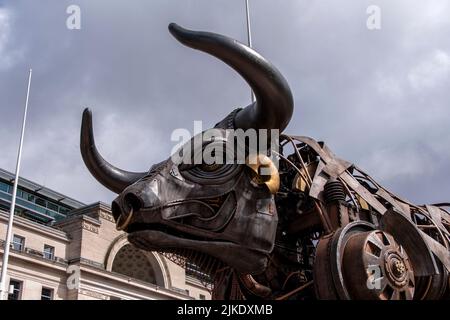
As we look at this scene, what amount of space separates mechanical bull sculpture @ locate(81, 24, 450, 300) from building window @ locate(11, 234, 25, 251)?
3372cm

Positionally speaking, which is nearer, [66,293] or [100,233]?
[66,293]

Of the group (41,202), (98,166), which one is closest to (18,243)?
(41,202)

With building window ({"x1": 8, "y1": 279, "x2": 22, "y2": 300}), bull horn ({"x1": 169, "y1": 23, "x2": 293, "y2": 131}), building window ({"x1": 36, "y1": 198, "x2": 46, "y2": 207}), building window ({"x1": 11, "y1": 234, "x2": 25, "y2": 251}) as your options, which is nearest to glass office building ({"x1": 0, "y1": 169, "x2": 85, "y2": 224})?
building window ({"x1": 36, "y1": 198, "x2": 46, "y2": 207})

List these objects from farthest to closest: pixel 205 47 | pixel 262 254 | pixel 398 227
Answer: pixel 398 227 < pixel 262 254 < pixel 205 47

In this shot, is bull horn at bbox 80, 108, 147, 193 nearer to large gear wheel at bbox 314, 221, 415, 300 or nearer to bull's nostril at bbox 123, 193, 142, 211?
bull's nostril at bbox 123, 193, 142, 211

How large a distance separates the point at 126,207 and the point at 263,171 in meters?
1.37

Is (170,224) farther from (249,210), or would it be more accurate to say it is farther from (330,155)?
(330,155)

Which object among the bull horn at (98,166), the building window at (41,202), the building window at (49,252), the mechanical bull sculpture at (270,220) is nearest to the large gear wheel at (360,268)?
the mechanical bull sculpture at (270,220)

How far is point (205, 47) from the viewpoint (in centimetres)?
498

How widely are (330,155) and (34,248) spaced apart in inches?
1378

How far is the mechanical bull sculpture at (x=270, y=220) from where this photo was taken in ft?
16.6

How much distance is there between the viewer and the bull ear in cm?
549

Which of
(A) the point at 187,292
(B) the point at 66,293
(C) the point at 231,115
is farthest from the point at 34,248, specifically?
(C) the point at 231,115

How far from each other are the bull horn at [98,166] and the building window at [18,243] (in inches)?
1316
